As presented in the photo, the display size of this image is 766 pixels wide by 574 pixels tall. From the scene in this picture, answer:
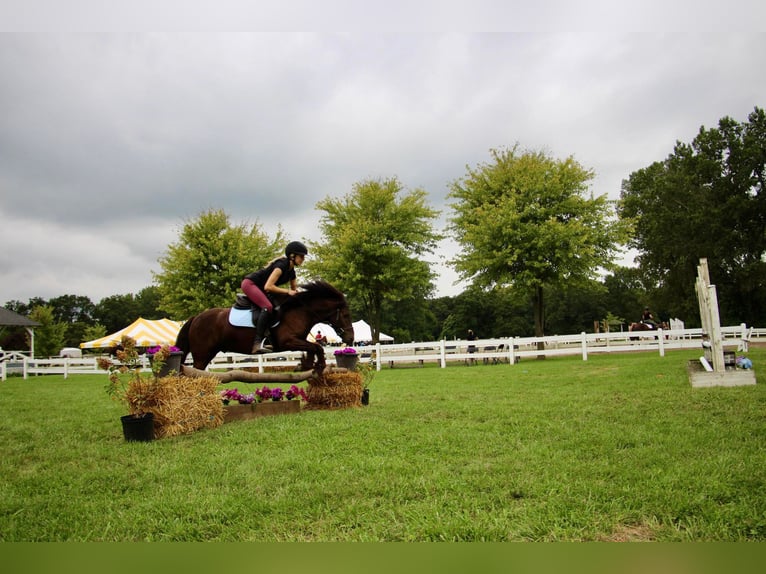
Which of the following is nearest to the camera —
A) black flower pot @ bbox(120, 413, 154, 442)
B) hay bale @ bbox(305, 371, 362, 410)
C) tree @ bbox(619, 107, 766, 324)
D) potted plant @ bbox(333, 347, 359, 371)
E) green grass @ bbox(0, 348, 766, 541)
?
green grass @ bbox(0, 348, 766, 541)

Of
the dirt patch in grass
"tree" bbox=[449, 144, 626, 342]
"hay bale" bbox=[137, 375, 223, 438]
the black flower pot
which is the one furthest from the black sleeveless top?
"tree" bbox=[449, 144, 626, 342]

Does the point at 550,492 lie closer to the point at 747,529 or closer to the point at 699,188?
the point at 747,529

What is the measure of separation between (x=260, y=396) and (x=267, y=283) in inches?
84.7

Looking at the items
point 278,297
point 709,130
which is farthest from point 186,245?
point 709,130

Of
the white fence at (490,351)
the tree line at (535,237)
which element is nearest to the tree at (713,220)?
the tree line at (535,237)

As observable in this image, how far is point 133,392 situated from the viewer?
239 inches

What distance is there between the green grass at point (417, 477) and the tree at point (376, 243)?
65.7 feet

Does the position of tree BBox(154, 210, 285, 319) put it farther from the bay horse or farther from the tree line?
the bay horse

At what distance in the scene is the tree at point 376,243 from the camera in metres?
Result: 26.6

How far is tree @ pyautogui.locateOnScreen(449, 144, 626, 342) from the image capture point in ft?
74.7

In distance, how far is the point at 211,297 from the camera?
1082 inches

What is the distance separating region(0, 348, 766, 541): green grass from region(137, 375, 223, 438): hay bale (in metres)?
0.27

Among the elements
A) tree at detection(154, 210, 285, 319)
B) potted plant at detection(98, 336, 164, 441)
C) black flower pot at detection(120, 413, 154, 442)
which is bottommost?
black flower pot at detection(120, 413, 154, 442)

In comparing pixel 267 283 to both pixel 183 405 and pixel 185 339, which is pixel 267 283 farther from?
pixel 185 339
